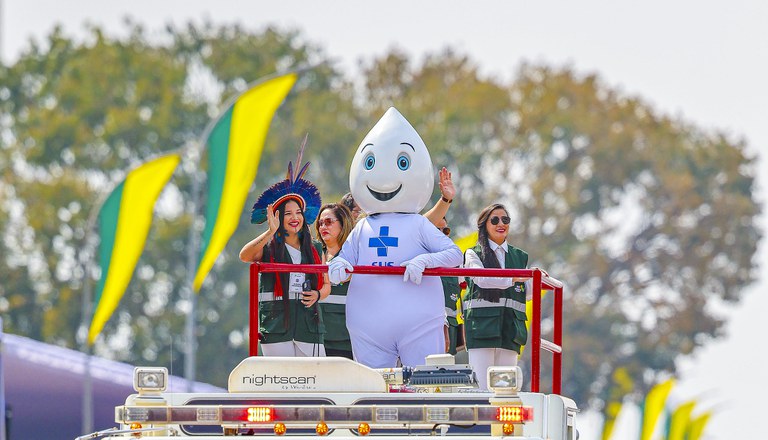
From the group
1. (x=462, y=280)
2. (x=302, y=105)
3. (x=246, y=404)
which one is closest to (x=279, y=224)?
(x=462, y=280)

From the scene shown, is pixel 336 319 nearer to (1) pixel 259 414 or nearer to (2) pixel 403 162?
(2) pixel 403 162

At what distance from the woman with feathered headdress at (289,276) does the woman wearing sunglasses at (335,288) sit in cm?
27

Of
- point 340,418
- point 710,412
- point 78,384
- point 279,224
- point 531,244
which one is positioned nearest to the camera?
point 340,418

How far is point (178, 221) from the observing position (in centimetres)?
5356

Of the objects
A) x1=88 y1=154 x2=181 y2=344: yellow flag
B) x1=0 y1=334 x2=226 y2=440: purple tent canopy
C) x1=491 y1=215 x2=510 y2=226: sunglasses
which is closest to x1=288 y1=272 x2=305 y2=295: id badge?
x1=491 y1=215 x2=510 y2=226: sunglasses

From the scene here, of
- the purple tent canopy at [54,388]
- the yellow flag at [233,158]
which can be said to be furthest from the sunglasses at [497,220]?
the purple tent canopy at [54,388]

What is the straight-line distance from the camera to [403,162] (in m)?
15.3

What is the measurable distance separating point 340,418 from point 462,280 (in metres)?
4.38

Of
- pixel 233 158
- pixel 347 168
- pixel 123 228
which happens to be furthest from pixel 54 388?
pixel 347 168

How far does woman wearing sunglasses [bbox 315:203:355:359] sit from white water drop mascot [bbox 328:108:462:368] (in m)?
0.42

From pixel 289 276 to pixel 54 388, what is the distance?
2156 centimetres

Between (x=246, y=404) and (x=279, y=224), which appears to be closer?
(x=246, y=404)

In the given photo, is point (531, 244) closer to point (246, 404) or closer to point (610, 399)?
point (610, 399)

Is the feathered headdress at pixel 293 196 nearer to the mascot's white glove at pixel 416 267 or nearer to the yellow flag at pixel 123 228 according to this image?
the mascot's white glove at pixel 416 267
